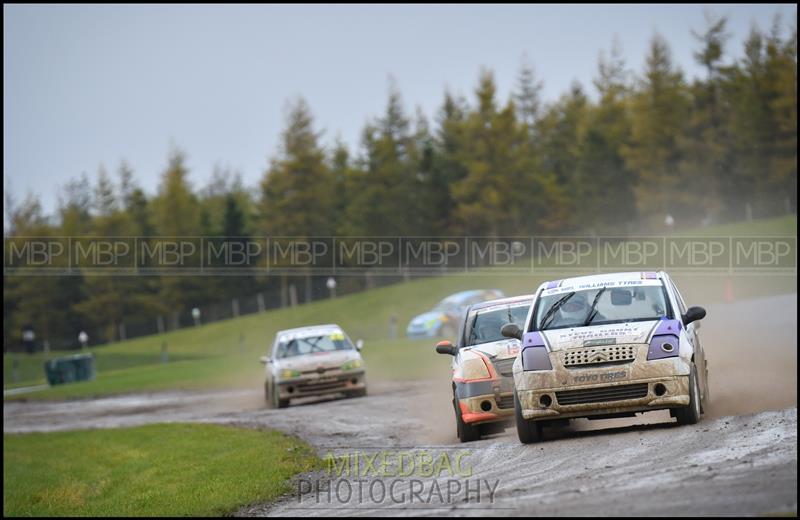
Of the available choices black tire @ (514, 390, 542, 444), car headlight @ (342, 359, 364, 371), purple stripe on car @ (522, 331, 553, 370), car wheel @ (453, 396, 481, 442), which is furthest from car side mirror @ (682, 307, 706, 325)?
car headlight @ (342, 359, 364, 371)

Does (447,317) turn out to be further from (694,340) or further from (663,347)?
(663,347)

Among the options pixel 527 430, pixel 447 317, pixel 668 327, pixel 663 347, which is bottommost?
pixel 527 430

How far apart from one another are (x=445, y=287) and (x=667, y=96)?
25908mm

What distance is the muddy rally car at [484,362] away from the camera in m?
6.96

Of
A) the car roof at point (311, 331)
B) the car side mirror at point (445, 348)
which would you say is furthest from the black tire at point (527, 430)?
the car roof at point (311, 331)

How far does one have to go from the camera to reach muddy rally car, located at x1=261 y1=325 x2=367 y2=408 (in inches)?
699

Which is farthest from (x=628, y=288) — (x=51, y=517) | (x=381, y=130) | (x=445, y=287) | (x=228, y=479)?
(x=381, y=130)

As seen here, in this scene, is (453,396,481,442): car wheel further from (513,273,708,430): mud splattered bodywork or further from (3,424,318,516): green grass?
(3,424,318,516): green grass

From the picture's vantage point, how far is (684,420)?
979 centimetres

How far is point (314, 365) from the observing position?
18359 mm

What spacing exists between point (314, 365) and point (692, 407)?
31.3 ft

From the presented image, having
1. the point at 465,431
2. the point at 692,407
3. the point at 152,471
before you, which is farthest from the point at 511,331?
the point at 152,471

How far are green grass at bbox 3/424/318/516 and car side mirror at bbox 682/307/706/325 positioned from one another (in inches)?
172

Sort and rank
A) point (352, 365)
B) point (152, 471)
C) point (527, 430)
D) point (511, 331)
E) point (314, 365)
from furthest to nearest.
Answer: point (314, 365)
point (352, 365)
point (152, 471)
point (527, 430)
point (511, 331)
